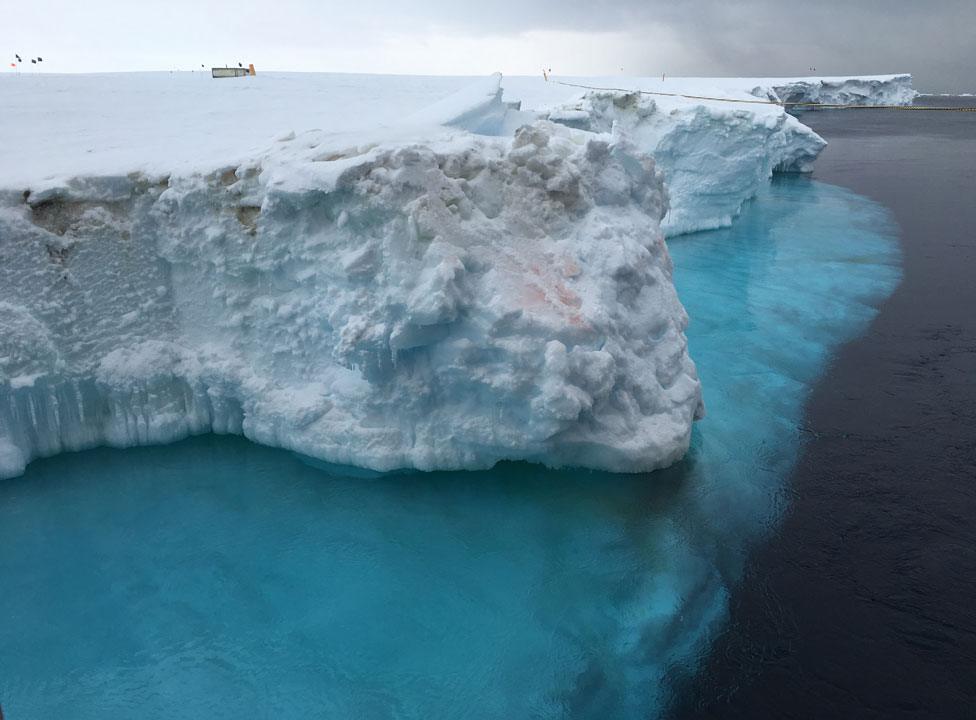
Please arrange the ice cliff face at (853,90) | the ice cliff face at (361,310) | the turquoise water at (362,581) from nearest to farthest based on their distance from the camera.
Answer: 1. the turquoise water at (362,581)
2. the ice cliff face at (361,310)
3. the ice cliff face at (853,90)

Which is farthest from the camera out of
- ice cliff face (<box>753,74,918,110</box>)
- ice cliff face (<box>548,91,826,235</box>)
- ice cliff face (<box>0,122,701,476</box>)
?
ice cliff face (<box>753,74,918,110</box>)

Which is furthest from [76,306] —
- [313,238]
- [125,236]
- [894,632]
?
[894,632]

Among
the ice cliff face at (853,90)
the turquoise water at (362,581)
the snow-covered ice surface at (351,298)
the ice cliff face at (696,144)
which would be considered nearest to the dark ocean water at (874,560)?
the turquoise water at (362,581)

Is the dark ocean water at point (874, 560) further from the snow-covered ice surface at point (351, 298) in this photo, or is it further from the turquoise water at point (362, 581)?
the snow-covered ice surface at point (351, 298)

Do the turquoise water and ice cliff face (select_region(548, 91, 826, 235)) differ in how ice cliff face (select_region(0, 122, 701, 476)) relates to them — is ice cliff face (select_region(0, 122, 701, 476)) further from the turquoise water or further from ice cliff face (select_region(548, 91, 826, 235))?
ice cliff face (select_region(548, 91, 826, 235))

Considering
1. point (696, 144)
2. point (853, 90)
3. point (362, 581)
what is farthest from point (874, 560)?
point (853, 90)

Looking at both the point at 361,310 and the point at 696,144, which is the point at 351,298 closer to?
the point at 361,310

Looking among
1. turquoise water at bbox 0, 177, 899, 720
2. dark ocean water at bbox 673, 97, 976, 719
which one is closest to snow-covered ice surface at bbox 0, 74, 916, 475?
turquoise water at bbox 0, 177, 899, 720
